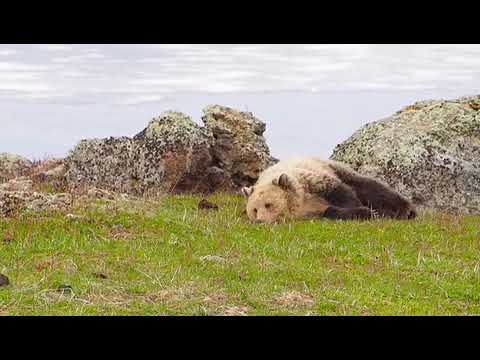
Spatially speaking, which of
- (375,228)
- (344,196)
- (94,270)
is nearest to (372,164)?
(344,196)

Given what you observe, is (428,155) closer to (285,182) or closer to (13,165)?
(285,182)

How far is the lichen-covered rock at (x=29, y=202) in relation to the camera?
54.6 ft

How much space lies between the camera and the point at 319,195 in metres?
18.9

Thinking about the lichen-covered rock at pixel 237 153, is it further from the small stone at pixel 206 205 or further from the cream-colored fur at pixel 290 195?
the cream-colored fur at pixel 290 195

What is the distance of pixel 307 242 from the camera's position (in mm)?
15523

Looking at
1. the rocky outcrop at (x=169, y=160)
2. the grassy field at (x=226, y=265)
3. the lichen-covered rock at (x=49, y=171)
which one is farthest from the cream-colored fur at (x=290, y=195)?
the lichen-covered rock at (x=49, y=171)

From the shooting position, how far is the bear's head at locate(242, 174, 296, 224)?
18275mm

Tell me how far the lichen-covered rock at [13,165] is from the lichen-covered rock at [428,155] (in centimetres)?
944

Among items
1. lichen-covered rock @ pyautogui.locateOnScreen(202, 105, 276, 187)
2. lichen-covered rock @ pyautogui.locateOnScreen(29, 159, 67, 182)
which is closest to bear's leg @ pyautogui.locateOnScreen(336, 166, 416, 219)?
lichen-covered rock @ pyautogui.locateOnScreen(202, 105, 276, 187)

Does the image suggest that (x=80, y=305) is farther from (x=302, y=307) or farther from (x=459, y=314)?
(x=459, y=314)

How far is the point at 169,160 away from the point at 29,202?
6.49 m

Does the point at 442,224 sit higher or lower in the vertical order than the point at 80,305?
lower

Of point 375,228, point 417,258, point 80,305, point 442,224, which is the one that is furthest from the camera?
point 442,224

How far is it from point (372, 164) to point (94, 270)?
11111mm
